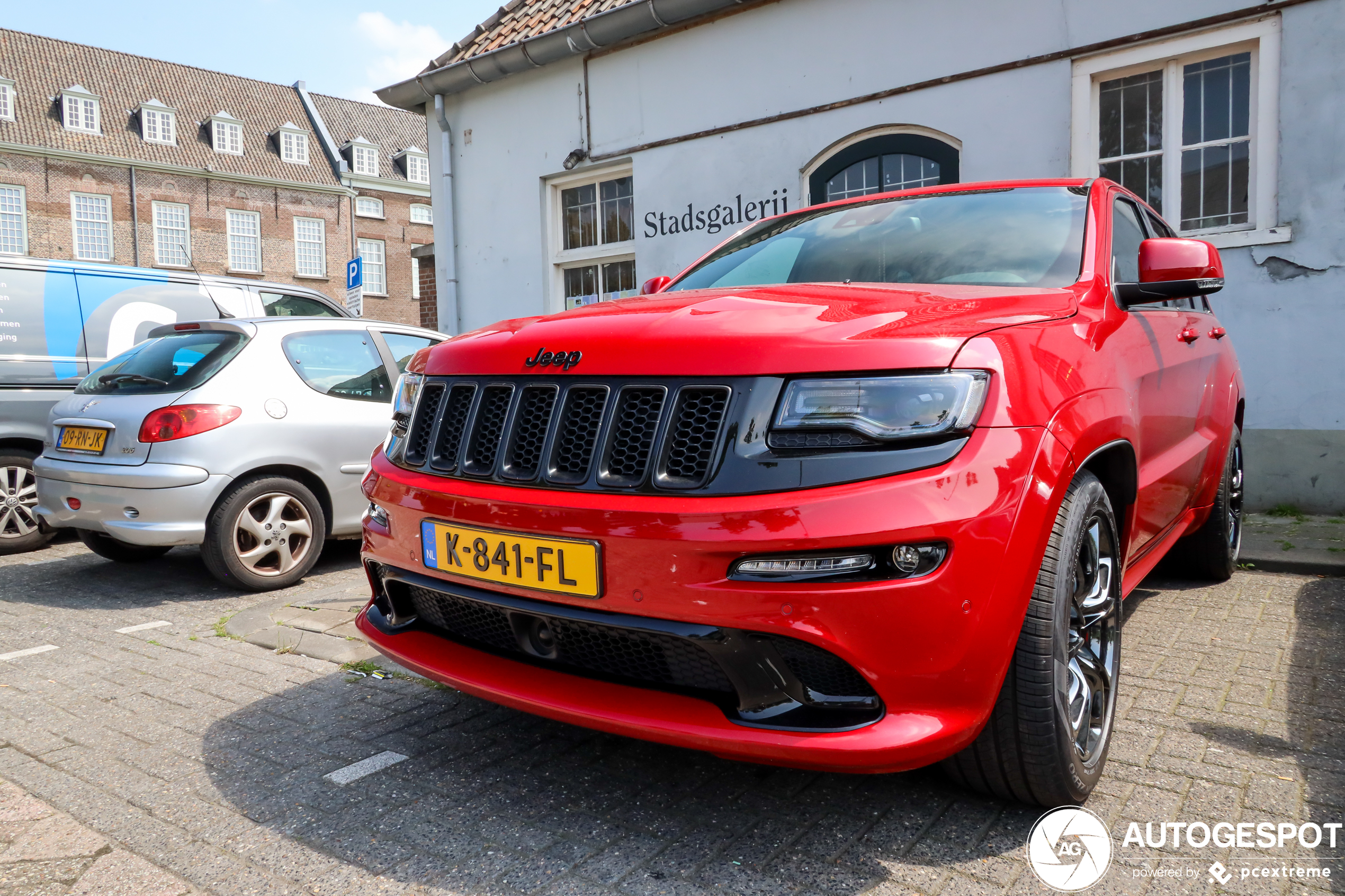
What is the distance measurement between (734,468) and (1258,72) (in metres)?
6.29

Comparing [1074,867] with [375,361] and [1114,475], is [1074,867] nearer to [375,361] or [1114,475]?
[1114,475]

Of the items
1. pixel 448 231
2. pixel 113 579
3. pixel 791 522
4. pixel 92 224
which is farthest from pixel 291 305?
pixel 92 224

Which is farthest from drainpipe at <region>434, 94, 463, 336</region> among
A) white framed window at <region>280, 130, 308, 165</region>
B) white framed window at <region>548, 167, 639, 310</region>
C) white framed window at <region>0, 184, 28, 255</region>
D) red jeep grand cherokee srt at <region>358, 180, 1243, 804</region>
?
white framed window at <region>280, 130, 308, 165</region>

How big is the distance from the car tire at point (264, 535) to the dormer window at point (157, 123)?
37116 mm

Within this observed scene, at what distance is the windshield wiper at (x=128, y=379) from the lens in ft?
16.5

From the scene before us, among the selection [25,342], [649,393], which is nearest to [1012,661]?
[649,393]

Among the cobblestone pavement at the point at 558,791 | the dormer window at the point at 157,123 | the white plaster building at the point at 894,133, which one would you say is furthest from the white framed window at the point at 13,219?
the cobblestone pavement at the point at 558,791

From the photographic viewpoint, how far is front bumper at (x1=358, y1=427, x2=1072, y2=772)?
184 cm

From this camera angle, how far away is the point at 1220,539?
447 cm

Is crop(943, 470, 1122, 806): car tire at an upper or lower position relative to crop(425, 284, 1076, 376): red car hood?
lower

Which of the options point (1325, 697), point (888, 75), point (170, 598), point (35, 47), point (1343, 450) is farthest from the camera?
point (35, 47)

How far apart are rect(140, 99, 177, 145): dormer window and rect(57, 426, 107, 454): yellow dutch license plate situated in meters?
36.4

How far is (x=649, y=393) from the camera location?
2.11 metres

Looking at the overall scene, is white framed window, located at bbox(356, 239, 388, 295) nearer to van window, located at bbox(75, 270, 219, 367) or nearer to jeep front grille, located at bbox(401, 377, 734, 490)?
van window, located at bbox(75, 270, 219, 367)
